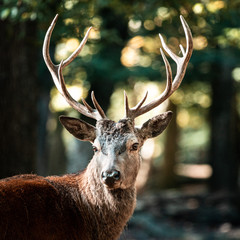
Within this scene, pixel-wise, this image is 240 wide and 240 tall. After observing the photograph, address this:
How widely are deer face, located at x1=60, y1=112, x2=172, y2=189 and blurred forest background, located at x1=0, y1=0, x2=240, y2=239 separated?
2231 mm

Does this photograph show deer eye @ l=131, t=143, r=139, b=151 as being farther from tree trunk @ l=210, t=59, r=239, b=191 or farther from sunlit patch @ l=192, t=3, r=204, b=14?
tree trunk @ l=210, t=59, r=239, b=191

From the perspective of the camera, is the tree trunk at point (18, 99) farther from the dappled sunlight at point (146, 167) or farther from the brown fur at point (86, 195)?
the dappled sunlight at point (146, 167)

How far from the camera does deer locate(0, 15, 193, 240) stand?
4.04 m

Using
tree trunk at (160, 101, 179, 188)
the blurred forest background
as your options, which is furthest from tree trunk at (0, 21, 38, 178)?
tree trunk at (160, 101, 179, 188)

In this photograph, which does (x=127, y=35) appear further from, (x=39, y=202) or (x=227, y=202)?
(x=39, y=202)

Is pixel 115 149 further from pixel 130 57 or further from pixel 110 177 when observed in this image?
pixel 130 57

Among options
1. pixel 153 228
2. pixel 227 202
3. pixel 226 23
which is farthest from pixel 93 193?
pixel 227 202

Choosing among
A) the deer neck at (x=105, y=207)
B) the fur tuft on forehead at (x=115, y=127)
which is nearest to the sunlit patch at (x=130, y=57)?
the fur tuft on forehead at (x=115, y=127)

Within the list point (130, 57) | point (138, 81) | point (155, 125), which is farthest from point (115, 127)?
point (130, 57)

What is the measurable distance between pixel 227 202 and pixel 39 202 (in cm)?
919

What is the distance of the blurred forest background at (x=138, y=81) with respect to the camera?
6.90m

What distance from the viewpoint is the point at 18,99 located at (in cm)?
692

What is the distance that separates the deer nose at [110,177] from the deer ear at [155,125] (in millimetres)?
960

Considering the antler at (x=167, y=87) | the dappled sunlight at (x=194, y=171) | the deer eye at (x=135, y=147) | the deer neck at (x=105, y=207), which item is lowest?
the dappled sunlight at (x=194, y=171)
